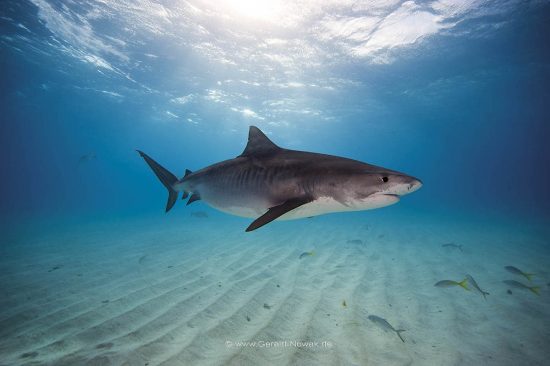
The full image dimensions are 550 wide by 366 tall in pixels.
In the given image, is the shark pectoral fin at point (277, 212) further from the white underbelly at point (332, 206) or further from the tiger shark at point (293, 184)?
the white underbelly at point (332, 206)

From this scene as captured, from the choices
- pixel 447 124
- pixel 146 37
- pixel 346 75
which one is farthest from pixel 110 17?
pixel 447 124

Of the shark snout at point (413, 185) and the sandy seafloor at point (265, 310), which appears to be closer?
the shark snout at point (413, 185)

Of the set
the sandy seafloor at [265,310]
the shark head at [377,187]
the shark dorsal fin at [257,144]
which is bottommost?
the sandy seafloor at [265,310]

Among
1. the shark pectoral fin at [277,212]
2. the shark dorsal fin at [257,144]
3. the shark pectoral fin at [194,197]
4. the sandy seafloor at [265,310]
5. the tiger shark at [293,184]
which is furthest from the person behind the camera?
the shark pectoral fin at [194,197]

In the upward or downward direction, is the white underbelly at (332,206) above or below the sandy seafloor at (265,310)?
above

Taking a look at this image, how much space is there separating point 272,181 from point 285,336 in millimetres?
2221

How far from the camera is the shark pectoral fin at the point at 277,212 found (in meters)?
2.37

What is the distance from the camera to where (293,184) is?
2.98m

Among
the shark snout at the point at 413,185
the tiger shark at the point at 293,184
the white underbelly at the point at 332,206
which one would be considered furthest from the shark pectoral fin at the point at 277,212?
the shark snout at the point at 413,185

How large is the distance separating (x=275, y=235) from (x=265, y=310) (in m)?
8.87

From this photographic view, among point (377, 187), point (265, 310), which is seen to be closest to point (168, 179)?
point (265, 310)

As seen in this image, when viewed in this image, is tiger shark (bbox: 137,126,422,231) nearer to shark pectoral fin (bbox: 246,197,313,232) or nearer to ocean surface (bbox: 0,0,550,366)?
shark pectoral fin (bbox: 246,197,313,232)

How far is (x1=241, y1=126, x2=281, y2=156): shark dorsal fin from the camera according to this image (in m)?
3.71

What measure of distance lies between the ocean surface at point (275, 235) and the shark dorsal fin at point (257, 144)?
261 cm
